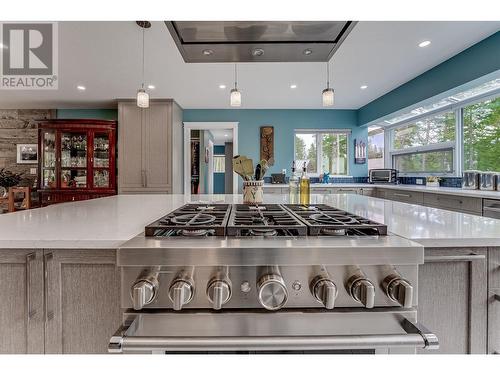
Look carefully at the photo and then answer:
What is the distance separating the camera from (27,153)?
17.0 feet

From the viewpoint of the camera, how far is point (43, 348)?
33.5 inches

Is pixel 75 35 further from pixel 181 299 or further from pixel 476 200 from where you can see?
pixel 476 200

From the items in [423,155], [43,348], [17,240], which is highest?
[423,155]

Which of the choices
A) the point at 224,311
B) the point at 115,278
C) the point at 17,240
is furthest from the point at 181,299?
the point at 17,240

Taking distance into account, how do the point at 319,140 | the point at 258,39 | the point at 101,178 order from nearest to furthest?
the point at 258,39
the point at 101,178
the point at 319,140

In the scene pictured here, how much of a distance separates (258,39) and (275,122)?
403 cm

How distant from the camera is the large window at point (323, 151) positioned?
209 inches

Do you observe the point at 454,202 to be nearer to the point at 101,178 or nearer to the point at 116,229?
the point at 116,229

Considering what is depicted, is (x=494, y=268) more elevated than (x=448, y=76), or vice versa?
(x=448, y=76)

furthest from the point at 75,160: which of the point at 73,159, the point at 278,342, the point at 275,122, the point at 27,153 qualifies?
the point at 278,342

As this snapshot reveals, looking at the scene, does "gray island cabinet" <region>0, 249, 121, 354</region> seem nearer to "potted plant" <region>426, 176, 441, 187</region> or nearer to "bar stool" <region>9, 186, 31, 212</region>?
"potted plant" <region>426, 176, 441, 187</region>

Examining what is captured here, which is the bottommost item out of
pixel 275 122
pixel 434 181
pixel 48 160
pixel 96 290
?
pixel 96 290

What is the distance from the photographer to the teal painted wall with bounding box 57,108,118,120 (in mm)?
5129
